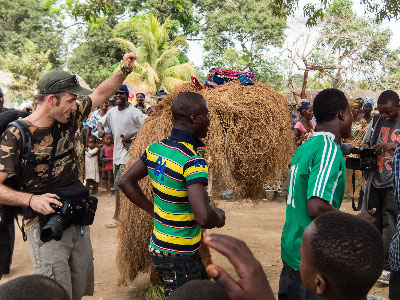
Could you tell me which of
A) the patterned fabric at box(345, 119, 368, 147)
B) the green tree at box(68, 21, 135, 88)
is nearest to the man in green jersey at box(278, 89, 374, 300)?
the patterned fabric at box(345, 119, 368, 147)

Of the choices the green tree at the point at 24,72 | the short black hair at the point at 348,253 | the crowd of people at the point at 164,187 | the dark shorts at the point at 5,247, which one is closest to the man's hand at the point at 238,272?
the short black hair at the point at 348,253

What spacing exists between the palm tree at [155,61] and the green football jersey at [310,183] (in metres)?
19.0

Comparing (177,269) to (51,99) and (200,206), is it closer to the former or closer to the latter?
(200,206)

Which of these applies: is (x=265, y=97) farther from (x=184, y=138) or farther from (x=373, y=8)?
(x=373, y=8)

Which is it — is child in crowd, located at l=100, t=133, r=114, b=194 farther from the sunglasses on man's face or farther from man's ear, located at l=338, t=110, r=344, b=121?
man's ear, located at l=338, t=110, r=344, b=121

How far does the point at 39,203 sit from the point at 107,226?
4550mm

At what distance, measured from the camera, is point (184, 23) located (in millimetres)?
26016

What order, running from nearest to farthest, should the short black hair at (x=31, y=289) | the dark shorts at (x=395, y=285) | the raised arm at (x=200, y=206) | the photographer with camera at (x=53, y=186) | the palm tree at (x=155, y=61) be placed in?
the short black hair at (x=31, y=289), the raised arm at (x=200, y=206), the dark shorts at (x=395, y=285), the photographer with camera at (x=53, y=186), the palm tree at (x=155, y=61)

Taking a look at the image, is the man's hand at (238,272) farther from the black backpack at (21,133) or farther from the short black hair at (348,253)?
the black backpack at (21,133)

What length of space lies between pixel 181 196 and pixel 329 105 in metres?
1.06

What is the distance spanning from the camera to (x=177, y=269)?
251 centimetres

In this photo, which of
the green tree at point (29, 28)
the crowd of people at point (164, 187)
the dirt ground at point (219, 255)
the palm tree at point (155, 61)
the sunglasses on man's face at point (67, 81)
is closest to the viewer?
the crowd of people at point (164, 187)

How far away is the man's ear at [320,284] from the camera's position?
151 centimetres

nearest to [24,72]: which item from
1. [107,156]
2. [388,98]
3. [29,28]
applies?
[29,28]
